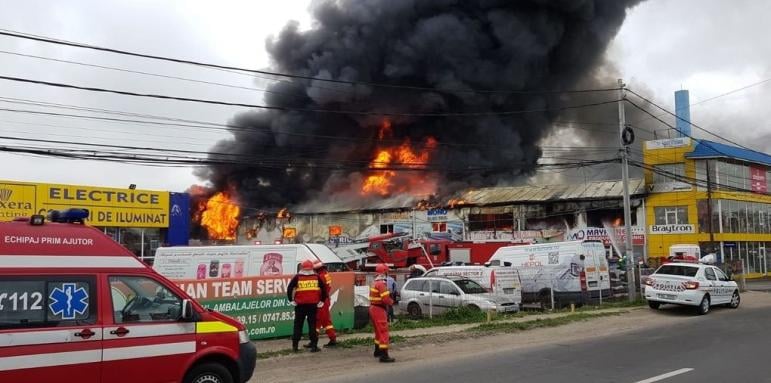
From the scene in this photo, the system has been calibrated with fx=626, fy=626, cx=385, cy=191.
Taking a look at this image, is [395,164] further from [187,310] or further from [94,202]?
[187,310]

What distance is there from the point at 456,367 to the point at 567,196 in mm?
34100

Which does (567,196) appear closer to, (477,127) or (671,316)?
(477,127)

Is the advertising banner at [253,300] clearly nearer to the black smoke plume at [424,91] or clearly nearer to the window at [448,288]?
the window at [448,288]

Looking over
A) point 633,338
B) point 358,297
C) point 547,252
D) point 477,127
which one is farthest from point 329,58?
point 633,338

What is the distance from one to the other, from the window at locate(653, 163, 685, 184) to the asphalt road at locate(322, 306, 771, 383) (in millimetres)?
26539

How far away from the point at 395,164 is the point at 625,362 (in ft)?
123

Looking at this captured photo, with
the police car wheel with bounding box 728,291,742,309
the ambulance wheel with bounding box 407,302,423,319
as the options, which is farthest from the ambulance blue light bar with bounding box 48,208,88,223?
the police car wheel with bounding box 728,291,742,309

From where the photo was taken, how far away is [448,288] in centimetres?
1634

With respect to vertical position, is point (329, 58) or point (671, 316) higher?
point (329, 58)

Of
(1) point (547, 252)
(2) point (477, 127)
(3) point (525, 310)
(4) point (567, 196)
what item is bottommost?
(3) point (525, 310)

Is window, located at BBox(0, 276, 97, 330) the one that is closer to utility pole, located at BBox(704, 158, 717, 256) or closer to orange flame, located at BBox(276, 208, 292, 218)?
utility pole, located at BBox(704, 158, 717, 256)

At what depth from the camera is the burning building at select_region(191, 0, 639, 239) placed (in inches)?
1634

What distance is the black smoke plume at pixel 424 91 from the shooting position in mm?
41438

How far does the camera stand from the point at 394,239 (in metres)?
29.3
